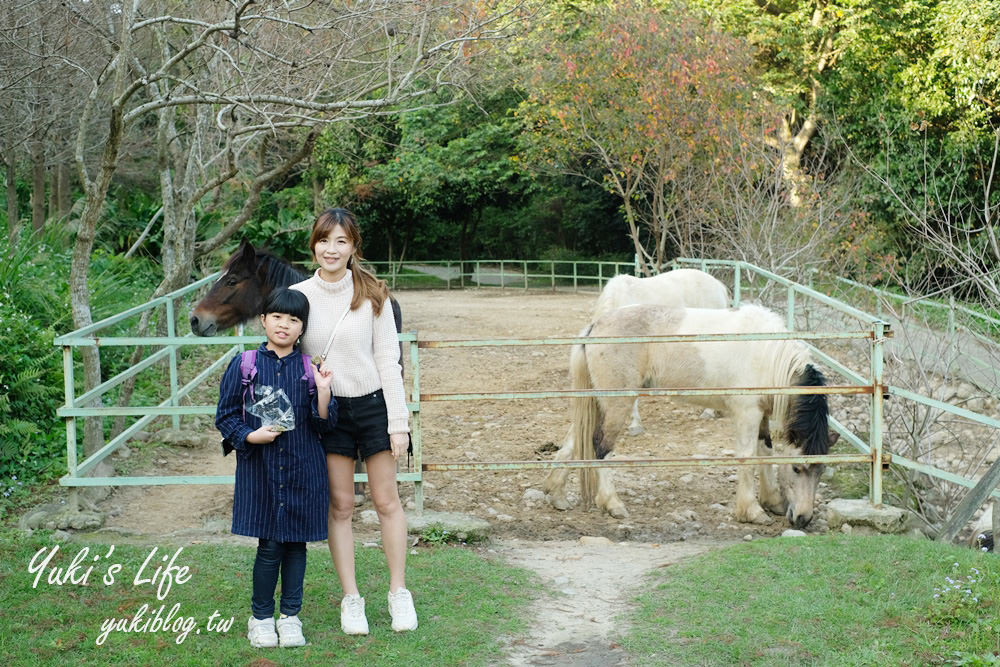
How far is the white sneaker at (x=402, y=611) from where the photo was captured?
3.72 meters

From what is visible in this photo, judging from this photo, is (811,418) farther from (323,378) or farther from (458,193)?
(458,193)

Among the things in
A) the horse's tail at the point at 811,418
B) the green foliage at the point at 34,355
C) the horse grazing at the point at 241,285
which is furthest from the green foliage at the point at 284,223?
the horse's tail at the point at 811,418

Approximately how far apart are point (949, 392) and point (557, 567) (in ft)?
21.4

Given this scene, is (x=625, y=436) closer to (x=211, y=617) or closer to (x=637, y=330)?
(x=637, y=330)

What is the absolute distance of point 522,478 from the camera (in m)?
7.01

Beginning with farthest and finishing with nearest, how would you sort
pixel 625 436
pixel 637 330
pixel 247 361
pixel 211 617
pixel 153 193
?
1. pixel 153 193
2. pixel 625 436
3. pixel 637 330
4. pixel 211 617
5. pixel 247 361

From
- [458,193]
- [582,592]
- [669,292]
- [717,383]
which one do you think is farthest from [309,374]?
[458,193]

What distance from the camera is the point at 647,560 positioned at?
194 inches

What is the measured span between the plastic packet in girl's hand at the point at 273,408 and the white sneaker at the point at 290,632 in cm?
76

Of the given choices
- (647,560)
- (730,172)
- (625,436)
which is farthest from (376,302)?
(730,172)

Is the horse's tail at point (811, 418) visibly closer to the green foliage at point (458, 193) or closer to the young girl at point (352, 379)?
the young girl at point (352, 379)

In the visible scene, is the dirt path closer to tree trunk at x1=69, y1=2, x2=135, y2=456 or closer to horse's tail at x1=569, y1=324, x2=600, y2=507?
horse's tail at x1=569, y1=324, x2=600, y2=507

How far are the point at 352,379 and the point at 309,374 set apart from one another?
178 millimetres

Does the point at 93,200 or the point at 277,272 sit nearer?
the point at 93,200
